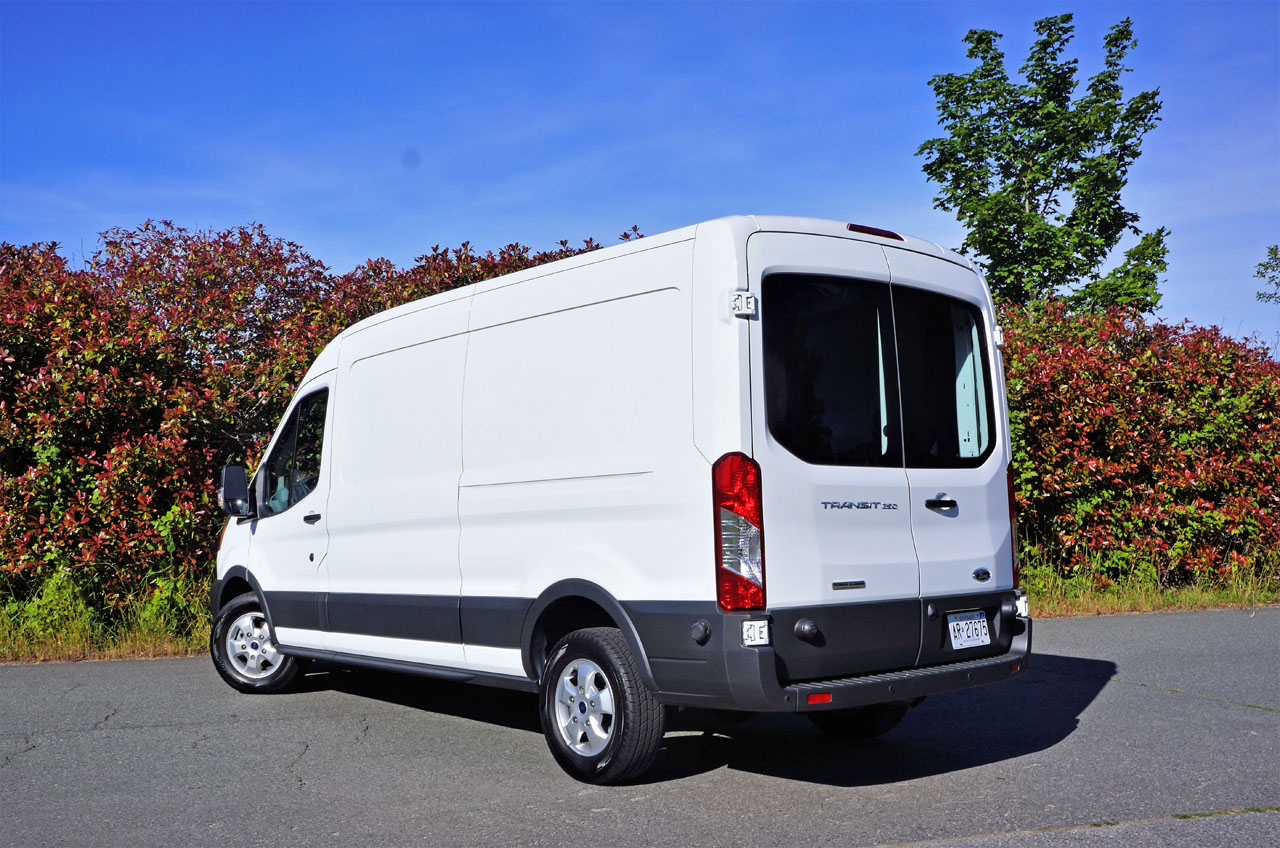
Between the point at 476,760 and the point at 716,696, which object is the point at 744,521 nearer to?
the point at 716,696

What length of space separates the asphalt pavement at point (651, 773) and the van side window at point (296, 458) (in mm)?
1353

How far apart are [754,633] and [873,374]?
56.6 inches

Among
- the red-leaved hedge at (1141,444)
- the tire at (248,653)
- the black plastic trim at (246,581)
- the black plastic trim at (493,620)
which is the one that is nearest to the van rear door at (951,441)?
the black plastic trim at (493,620)

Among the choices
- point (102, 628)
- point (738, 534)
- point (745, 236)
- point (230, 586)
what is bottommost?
point (102, 628)

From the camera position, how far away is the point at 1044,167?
29250 mm

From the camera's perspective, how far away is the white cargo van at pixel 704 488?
197 inches

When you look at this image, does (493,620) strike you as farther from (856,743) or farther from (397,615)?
(856,743)

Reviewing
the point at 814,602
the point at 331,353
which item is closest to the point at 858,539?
the point at 814,602

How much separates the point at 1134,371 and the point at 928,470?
7310 mm

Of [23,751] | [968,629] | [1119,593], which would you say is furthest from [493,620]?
[1119,593]

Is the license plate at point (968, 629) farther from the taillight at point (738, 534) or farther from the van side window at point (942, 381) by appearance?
the taillight at point (738, 534)

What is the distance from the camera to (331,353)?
25.5ft

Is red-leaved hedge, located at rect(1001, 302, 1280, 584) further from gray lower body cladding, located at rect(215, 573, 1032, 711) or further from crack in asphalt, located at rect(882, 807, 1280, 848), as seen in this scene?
crack in asphalt, located at rect(882, 807, 1280, 848)

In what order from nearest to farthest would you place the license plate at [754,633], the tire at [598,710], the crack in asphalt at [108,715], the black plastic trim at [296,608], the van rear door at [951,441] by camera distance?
the license plate at [754,633] < the tire at [598,710] < the van rear door at [951,441] < the crack in asphalt at [108,715] < the black plastic trim at [296,608]
